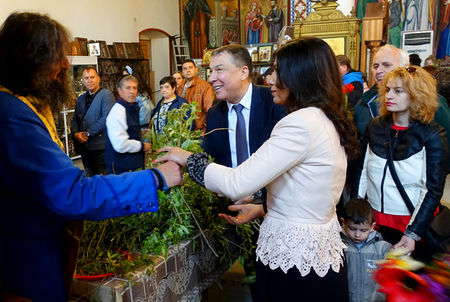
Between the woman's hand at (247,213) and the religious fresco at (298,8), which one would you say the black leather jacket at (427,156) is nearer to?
the woman's hand at (247,213)

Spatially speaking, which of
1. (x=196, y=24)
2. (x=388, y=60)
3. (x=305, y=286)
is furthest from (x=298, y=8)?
(x=305, y=286)

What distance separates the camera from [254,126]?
9.14ft

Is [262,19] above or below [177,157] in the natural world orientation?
above

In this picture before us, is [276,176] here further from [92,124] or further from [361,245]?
[92,124]

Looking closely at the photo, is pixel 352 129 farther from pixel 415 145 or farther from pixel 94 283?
pixel 94 283

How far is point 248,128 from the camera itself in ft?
9.19

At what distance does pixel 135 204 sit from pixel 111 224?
0.86 m

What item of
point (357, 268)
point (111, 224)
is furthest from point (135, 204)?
point (357, 268)

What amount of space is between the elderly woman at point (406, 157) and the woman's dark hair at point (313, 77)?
100 centimetres

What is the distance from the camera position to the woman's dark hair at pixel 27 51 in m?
1.39

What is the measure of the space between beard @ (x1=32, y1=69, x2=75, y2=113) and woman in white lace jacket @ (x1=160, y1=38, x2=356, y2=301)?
1.95 ft

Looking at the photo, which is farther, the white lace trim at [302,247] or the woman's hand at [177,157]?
the woman's hand at [177,157]

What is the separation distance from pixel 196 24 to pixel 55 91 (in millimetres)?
15439

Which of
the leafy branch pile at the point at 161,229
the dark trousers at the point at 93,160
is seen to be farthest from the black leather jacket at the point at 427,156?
the dark trousers at the point at 93,160
